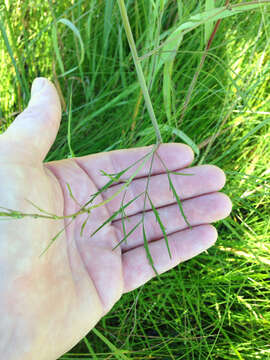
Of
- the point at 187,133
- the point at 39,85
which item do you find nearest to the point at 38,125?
the point at 39,85

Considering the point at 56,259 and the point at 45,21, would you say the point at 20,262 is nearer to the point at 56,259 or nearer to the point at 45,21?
the point at 56,259

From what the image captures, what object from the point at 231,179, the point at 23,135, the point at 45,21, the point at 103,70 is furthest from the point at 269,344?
the point at 45,21

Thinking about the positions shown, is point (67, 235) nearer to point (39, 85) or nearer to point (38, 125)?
point (38, 125)

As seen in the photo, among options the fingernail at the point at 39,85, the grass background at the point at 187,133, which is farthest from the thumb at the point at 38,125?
the grass background at the point at 187,133

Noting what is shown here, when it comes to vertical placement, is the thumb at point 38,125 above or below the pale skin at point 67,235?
above

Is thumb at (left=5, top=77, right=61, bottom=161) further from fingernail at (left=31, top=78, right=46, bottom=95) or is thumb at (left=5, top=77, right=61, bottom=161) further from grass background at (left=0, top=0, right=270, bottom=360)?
grass background at (left=0, top=0, right=270, bottom=360)

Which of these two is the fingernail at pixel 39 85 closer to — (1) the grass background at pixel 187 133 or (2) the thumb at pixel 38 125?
(2) the thumb at pixel 38 125
